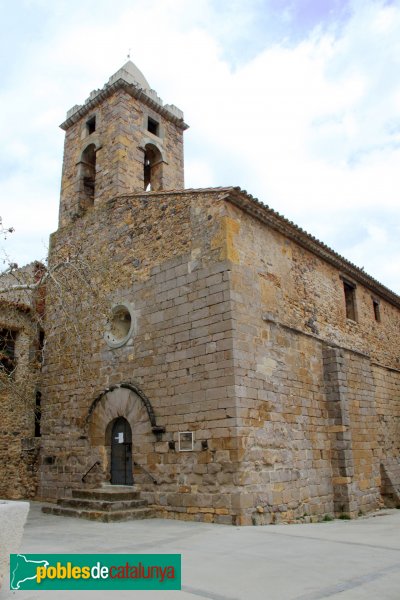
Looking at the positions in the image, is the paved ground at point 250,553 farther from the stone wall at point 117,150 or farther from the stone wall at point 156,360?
the stone wall at point 117,150

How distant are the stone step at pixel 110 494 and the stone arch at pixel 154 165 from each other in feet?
24.7

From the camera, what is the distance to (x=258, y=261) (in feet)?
30.7

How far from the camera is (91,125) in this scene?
1385 centimetres

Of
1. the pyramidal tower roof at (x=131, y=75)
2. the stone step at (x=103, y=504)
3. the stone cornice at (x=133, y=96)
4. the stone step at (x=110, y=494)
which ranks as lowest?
the stone step at (x=103, y=504)

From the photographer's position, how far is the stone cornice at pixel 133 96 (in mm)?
12984

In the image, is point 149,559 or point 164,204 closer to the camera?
point 149,559

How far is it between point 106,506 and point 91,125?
9.90m

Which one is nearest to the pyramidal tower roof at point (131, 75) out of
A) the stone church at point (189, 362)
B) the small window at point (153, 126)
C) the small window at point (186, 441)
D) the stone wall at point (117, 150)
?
the stone church at point (189, 362)

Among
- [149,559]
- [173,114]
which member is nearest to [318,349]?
[149,559]

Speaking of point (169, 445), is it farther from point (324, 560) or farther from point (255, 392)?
point (324, 560)

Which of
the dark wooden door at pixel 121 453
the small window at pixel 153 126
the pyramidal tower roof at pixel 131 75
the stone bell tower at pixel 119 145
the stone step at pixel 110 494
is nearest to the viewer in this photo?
the stone step at pixel 110 494

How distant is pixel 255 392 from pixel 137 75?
999 cm

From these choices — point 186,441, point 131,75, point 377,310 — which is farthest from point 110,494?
point 131,75

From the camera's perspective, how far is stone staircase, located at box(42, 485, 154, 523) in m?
8.09
